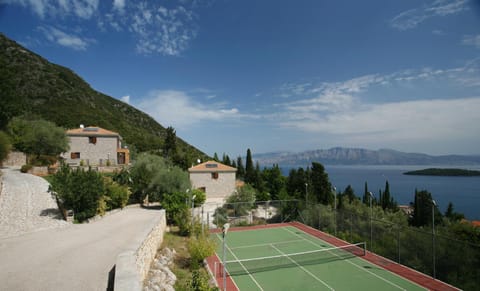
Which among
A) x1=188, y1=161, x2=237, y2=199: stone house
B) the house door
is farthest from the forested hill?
x1=188, y1=161, x2=237, y2=199: stone house

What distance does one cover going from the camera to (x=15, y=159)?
28156 mm

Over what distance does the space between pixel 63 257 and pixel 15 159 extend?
27.3 meters

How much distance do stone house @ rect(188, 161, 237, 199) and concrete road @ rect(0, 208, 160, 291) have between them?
18.2 meters

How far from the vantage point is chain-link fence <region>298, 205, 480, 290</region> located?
11.2 metres

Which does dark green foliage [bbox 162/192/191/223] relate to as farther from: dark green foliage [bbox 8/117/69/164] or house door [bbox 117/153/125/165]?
house door [bbox 117/153/125/165]

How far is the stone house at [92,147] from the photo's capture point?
32094mm

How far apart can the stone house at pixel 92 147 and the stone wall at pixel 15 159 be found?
4.07m

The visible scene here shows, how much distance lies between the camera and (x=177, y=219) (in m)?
17.0

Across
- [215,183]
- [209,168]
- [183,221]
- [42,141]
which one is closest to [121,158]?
[42,141]

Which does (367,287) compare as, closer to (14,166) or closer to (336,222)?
(336,222)

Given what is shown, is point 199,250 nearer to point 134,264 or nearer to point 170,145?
point 134,264

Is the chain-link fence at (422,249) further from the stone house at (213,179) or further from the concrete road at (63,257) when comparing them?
the stone house at (213,179)

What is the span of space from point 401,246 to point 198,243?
37.2 feet

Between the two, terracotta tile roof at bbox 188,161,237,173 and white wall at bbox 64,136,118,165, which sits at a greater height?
white wall at bbox 64,136,118,165
